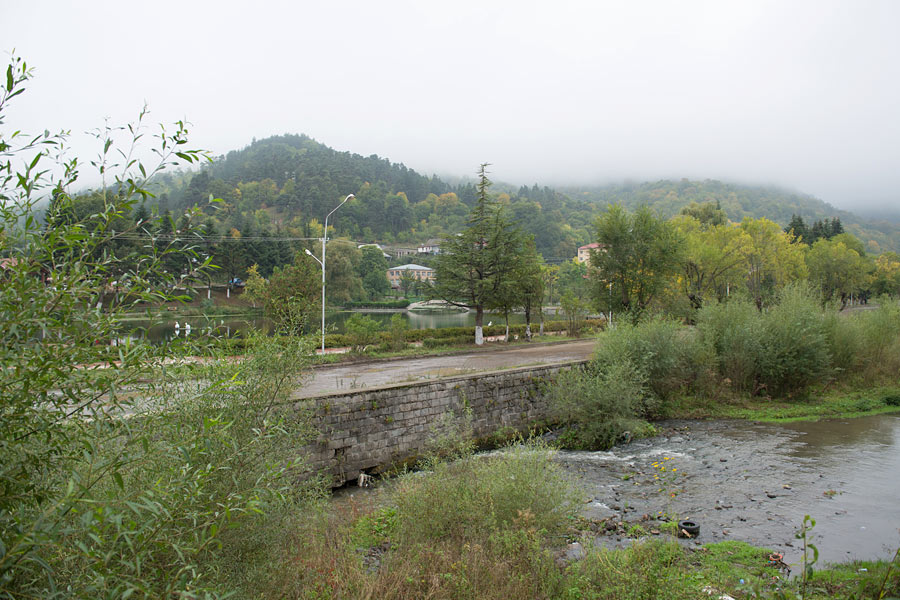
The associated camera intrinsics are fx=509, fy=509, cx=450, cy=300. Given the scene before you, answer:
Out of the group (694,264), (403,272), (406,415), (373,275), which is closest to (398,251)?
(403,272)

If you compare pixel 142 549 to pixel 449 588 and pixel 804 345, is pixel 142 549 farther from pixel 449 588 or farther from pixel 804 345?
pixel 804 345

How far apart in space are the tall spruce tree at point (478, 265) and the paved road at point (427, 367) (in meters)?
3.47

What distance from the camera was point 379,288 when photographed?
91.4 m

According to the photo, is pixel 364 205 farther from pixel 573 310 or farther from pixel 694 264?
pixel 694 264

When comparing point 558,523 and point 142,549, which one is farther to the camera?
point 558,523

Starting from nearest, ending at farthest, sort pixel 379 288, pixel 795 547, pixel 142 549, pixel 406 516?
1. pixel 142 549
2. pixel 406 516
3. pixel 795 547
4. pixel 379 288

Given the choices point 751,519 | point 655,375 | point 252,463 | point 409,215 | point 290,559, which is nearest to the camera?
point 252,463

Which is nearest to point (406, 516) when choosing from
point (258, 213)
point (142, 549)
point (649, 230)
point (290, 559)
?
point (290, 559)

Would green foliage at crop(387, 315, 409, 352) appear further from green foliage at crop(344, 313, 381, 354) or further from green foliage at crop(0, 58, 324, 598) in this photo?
green foliage at crop(0, 58, 324, 598)

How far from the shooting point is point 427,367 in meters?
20.3

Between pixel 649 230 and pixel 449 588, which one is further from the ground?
pixel 649 230

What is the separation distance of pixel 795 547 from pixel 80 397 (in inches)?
382

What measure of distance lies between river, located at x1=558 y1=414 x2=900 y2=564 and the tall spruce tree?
13995 millimetres

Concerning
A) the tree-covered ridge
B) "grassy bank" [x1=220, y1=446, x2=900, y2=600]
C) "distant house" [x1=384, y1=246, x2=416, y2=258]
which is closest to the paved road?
"grassy bank" [x1=220, y1=446, x2=900, y2=600]
